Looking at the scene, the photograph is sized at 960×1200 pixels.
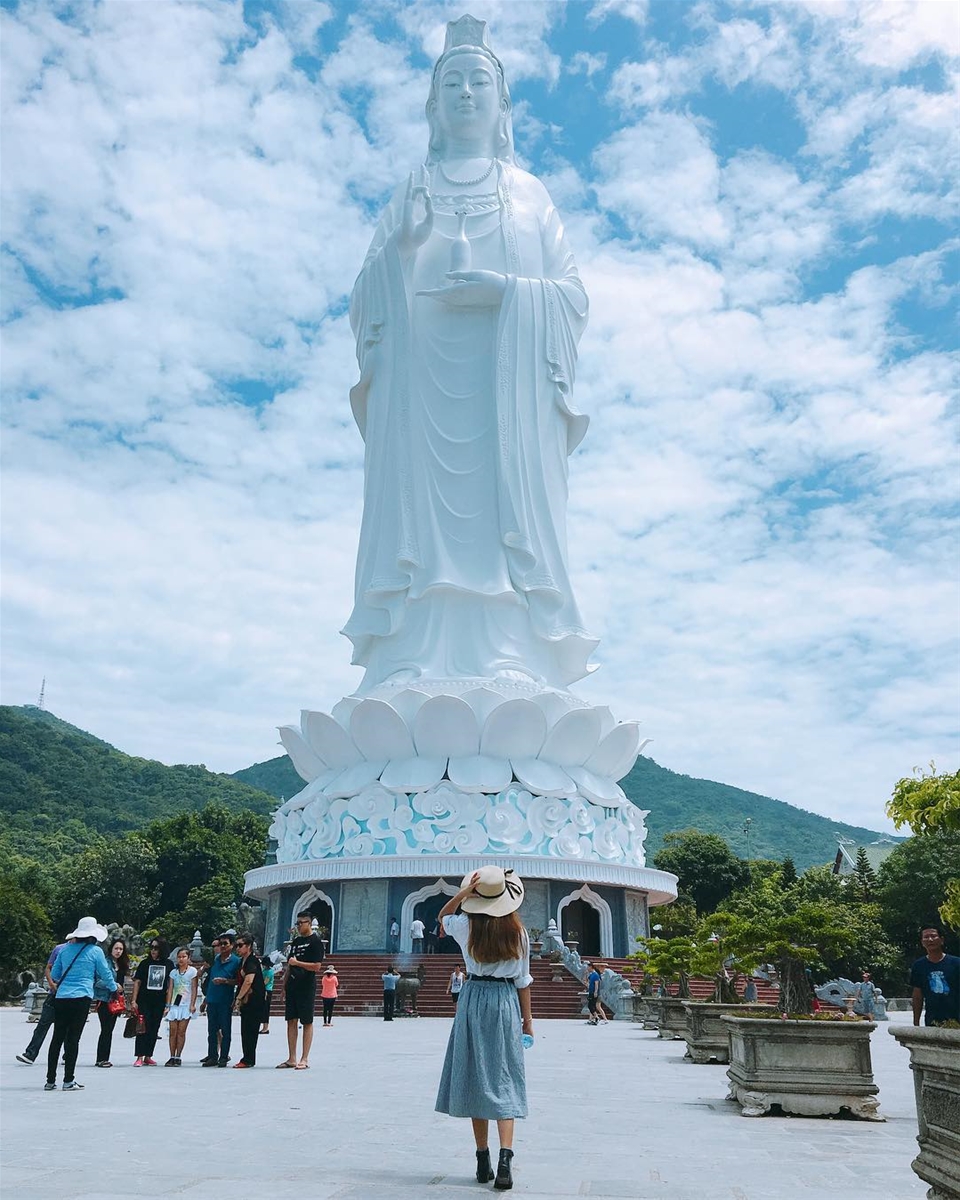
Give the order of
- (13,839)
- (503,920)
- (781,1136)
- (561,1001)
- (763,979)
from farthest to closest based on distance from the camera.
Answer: (13,839)
(763,979)
(561,1001)
(781,1136)
(503,920)

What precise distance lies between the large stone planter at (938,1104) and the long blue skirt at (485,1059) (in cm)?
170

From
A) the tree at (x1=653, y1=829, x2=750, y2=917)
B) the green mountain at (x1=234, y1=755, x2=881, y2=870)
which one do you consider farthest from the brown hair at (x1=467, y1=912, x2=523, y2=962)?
the green mountain at (x1=234, y1=755, x2=881, y2=870)

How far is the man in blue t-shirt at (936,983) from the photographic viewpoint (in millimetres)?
6688

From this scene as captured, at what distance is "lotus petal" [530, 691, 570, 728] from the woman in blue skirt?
18.2m

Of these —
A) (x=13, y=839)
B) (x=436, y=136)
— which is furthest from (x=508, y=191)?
(x=13, y=839)

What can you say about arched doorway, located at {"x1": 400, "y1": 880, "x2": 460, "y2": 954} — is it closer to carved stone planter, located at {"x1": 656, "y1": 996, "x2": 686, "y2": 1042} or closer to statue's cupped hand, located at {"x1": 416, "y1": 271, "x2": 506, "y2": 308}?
carved stone planter, located at {"x1": 656, "y1": 996, "x2": 686, "y2": 1042}

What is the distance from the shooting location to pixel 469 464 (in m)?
25.4

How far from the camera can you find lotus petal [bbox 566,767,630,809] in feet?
78.9

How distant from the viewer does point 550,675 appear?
2536 cm

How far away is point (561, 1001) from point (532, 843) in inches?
166

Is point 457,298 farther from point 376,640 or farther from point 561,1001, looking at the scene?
point 561,1001

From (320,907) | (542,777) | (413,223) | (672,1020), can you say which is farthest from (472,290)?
(672,1020)

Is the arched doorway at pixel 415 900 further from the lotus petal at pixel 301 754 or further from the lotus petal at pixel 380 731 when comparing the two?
the lotus petal at pixel 301 754

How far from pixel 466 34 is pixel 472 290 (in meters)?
7.56
